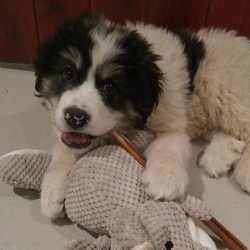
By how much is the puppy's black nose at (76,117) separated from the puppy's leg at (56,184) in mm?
322

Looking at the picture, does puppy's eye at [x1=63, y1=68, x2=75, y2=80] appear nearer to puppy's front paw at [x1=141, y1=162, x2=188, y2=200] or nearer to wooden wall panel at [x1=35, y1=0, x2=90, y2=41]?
puppy's front paw at [x1=141, y1=162, x2=188, y2=200]

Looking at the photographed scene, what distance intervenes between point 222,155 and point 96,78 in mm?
937

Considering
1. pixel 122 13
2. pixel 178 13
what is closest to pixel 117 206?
pixel 122 13

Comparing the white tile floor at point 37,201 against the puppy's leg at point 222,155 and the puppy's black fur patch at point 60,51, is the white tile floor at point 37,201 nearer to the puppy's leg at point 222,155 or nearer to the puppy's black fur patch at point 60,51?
the puppy's leg at point 222,155

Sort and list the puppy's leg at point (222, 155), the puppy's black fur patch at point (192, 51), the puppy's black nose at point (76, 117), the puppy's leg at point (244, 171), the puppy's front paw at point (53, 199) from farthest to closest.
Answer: the puppy's black fur patch at point (192, 51)
the puppy's leg at point (222, 155)
the puppy's leg at point (244, 171)
the puppy's front paw at point (53, 199)
the puppy's black nose at point (76, 117)

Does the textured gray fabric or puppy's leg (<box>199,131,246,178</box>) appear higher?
the textured gray fabric

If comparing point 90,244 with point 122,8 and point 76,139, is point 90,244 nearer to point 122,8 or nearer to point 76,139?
point 76,139

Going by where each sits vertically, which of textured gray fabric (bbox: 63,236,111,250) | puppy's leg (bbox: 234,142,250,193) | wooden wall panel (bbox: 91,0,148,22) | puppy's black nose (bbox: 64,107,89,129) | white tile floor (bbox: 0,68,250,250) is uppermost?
wooden wall panel (bbox: 91,0,148,22)

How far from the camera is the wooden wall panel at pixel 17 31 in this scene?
254 cm

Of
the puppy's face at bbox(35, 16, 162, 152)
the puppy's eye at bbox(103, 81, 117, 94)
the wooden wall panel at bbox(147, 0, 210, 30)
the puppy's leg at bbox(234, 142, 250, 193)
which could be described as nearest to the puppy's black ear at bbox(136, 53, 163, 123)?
the puppy's face at bbox(35, 16, 162, 152)

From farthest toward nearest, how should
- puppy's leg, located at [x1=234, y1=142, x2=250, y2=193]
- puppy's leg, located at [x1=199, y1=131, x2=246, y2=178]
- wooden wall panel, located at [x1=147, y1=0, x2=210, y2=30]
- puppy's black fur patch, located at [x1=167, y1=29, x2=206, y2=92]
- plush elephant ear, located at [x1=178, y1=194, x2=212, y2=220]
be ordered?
wooden wall panel, located at [x1=147, y1=0, x2=210, y2=30]
puppy's black fur patch, located at [x1=167, y1=29, x2=206, y2=92]
puppy's leg, located at [x1=199, y1=131, x2=246, y2=178]
puppy's leg, located at [x1=234, y1=142, x2=250, y2=193]
plush elephant ear, located at [x1=178, y1=194, x2=212, y2=220]

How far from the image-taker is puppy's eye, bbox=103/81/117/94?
1.57 m

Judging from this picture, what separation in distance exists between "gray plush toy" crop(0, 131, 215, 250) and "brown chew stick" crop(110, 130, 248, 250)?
0.09 feet

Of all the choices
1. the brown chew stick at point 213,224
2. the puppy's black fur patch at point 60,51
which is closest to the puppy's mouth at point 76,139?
the brown chew stick at point 213,224
